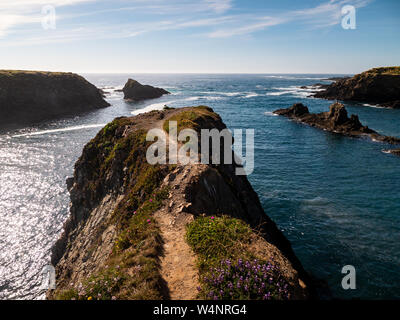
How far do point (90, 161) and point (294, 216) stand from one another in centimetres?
2443

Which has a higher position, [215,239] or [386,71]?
[386,71]

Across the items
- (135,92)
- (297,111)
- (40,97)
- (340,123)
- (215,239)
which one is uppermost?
(135,92)

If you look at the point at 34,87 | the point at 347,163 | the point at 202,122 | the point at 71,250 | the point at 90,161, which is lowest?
the point at 71,250

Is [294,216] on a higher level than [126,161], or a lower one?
lower

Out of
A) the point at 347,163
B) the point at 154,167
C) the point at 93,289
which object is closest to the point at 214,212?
the point at 154,167

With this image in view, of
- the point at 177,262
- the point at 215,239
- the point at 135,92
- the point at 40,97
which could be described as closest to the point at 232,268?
the point at 215,239

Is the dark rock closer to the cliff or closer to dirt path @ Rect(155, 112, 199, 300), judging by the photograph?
the cliff

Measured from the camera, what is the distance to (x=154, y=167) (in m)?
17.0

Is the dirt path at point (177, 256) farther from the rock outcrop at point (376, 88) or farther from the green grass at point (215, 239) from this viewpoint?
the rock outcrop at point (376, 88)

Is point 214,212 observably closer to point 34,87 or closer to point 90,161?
point 90,161

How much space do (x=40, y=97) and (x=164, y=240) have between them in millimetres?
109366

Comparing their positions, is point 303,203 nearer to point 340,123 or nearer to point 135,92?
point 340,123

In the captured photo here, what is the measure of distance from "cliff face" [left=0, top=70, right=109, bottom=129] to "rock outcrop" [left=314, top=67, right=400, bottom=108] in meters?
119

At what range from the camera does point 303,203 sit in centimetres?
3050
